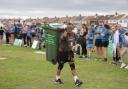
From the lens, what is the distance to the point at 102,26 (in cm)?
2131

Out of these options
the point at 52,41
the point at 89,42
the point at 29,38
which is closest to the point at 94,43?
the point at 89,42

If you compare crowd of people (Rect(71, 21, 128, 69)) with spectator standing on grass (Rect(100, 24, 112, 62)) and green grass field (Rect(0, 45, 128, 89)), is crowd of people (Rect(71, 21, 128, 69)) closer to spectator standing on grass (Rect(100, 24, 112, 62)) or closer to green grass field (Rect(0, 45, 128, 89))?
spectator standing on grass (Rect(100, 24, 112, 62))

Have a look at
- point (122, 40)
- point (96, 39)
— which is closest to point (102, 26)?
point (96, 39)

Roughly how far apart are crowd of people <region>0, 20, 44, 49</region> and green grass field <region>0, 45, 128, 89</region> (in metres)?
11.9

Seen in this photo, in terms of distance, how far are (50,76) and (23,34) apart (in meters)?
17.9

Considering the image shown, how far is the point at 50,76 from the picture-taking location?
49.4 feet

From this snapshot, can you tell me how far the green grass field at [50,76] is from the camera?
13.0 meters

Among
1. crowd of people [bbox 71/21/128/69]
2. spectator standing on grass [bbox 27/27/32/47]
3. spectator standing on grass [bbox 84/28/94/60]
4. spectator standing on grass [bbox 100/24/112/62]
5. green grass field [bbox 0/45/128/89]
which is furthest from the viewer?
spectator standing on grass [bbox 27/27/32/47]

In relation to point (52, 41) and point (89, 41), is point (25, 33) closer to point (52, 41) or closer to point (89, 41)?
point (89, 41)

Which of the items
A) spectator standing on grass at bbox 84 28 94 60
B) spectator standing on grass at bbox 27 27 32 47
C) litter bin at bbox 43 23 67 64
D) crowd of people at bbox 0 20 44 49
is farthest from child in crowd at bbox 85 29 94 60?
spectator standing on grass at bbox 27 27 32 47

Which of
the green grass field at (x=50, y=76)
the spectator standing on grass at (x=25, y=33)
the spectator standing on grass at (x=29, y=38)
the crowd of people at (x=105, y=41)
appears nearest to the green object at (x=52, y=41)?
the green grass field at (x=50, y=76)

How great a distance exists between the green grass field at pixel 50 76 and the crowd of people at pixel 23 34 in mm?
11880

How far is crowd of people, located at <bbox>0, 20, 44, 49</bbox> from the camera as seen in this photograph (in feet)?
106

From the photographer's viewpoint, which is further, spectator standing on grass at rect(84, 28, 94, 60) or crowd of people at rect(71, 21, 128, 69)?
spectator standing on grass at rect(84, 28, 94, 60)
